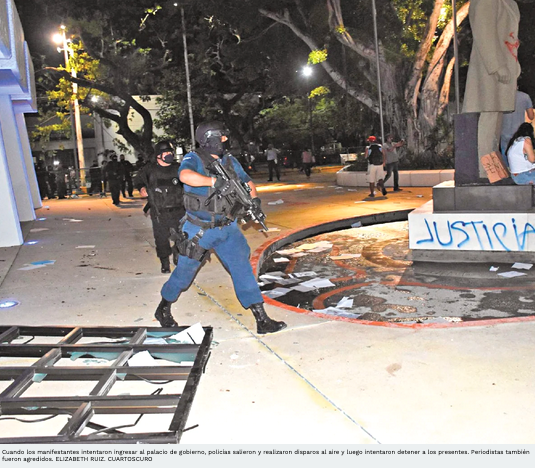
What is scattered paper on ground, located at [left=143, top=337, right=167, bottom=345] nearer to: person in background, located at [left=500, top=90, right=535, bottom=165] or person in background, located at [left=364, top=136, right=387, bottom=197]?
person in background, located at [left=500, top=90, right=535, bottom=165]

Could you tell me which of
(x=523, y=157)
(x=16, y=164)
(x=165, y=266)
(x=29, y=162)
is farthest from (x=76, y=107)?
(x=523, y=157)

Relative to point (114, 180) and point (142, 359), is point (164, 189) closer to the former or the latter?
point (142, 359)

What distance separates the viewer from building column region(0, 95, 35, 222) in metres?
15.3

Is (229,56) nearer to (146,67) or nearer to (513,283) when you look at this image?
(146,67)

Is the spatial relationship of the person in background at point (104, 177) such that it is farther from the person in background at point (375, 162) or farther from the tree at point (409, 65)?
the person in background at point (375, 162)

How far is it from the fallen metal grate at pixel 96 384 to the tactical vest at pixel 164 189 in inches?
113

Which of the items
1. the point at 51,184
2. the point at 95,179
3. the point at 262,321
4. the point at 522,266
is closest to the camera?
the point at 262,321

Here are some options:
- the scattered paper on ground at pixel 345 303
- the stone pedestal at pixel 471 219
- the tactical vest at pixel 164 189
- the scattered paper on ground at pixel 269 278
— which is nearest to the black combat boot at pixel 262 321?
the scattered paper on ground at pixel 345 303

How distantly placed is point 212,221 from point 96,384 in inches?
63.9

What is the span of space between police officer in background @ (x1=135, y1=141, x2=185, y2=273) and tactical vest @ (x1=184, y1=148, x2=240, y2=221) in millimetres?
2705

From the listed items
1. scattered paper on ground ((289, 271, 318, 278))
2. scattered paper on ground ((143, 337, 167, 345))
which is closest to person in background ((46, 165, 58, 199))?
scattered paper on ground ((289, 271, 318, 278))

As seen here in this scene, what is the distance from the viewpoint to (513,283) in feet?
25.1

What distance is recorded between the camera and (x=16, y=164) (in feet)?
52.5

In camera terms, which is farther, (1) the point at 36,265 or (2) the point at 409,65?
(2) the point at 409,65
